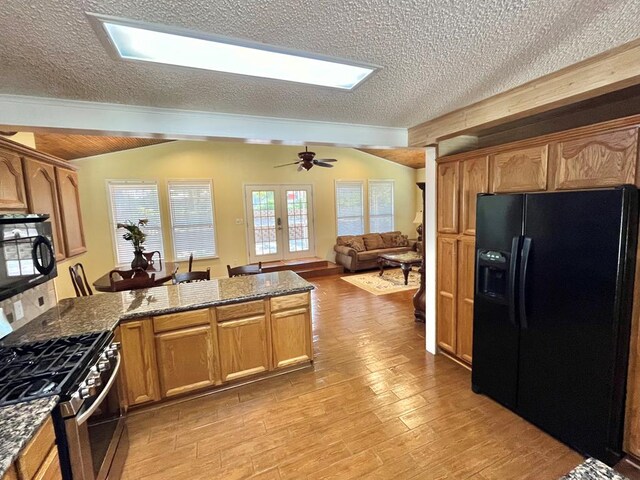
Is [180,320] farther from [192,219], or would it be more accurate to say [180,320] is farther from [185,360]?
[192,219]

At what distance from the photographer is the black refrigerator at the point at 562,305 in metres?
1.72

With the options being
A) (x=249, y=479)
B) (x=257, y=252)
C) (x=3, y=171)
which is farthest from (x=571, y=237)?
(x=257, y=252)

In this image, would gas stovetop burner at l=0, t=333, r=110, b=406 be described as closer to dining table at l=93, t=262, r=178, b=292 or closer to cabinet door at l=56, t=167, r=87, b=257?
cabinet door at l=56, t=167, r=87, b=257

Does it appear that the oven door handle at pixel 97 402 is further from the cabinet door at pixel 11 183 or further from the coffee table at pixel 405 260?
the coffee table at pixel 405 260

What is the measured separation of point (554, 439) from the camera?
206cm

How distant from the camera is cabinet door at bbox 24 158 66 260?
7.12 feet

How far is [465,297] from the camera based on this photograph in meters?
2.82

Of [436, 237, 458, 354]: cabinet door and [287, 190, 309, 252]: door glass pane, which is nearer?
[436, 237, 458, 354]: cabinet door

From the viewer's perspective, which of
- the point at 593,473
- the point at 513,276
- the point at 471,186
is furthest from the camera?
the point at 471,186

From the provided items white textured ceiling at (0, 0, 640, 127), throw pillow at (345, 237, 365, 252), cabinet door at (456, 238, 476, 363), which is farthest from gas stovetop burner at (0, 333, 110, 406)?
throw pillow at (345, 237, 365, 252)

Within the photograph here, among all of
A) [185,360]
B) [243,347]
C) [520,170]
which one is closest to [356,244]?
[243,347]

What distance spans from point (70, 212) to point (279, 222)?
486 cm

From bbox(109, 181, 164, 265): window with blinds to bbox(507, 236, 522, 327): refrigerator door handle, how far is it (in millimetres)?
6338

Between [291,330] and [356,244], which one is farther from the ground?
[356,244]
